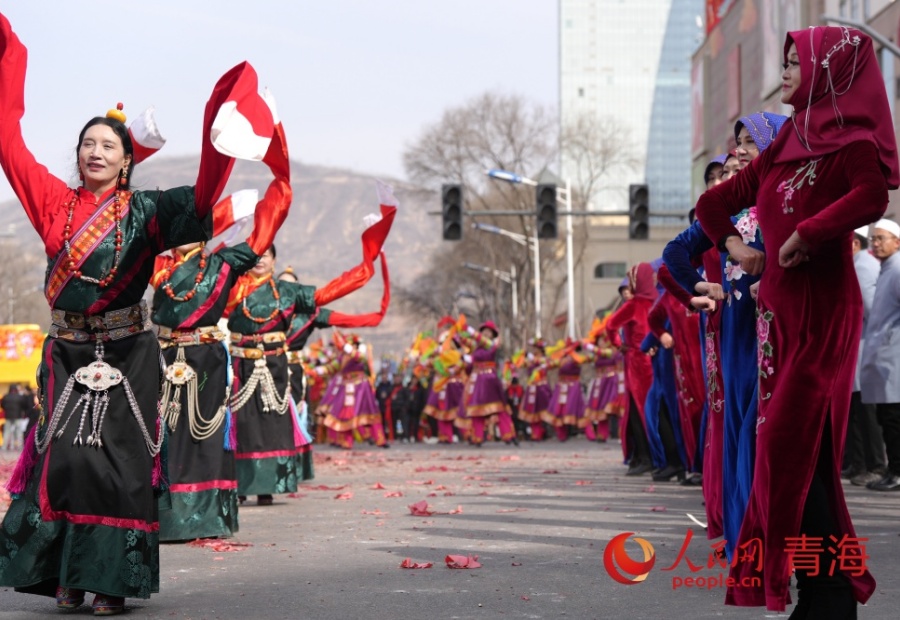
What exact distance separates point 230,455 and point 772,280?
5457 millimetres

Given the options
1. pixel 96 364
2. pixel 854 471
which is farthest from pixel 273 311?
pixel 96 364

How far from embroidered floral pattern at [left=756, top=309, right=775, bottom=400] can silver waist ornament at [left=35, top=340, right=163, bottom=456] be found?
2801 mm

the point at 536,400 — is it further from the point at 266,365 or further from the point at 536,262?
the point at 536,262

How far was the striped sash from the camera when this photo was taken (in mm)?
6578

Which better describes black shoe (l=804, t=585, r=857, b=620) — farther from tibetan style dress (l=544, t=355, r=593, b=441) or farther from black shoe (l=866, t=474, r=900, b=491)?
tibetan style dress (l=544, t=355, r=593, b=441)

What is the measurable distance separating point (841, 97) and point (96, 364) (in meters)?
3.33

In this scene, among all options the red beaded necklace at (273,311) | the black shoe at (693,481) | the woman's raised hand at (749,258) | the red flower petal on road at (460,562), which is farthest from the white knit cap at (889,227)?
the woman's raised hand at (749,258)

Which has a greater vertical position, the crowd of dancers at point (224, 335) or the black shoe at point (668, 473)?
the crowd of dancers at point (224, 335)

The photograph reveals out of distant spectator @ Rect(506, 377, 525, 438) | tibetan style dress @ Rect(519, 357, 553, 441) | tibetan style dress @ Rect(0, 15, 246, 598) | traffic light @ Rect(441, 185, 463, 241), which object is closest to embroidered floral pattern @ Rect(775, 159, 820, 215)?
tibetan style dress @ Rect(0, 15, 246, 598)

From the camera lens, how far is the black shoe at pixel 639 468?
1561 cm

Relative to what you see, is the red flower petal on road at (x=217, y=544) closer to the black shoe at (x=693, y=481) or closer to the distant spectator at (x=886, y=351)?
the black shoe at (x=693, y=481)

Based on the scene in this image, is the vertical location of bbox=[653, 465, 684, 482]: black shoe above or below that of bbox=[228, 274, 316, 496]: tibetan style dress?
below

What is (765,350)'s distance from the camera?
17.6 feet

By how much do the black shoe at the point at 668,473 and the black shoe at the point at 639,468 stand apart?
1.05m
